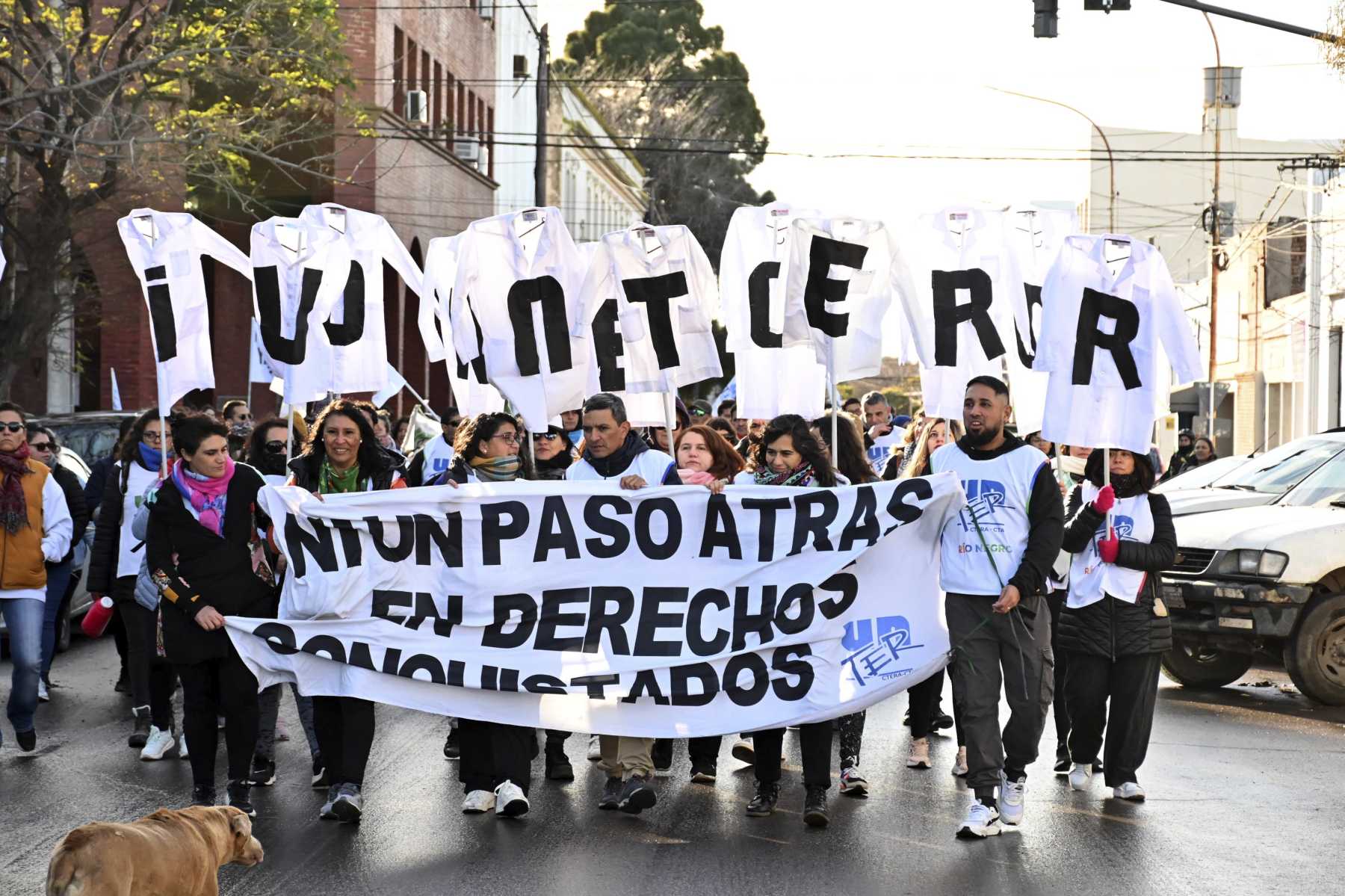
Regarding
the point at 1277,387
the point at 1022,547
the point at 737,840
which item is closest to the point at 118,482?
the point at 737,840

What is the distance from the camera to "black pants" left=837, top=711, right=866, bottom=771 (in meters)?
9.10

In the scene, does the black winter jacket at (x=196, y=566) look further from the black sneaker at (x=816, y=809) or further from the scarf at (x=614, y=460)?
the black sneaker at (x=816, y=809)

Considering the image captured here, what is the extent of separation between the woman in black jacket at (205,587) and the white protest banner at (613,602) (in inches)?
7.2

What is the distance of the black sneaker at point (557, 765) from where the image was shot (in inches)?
372

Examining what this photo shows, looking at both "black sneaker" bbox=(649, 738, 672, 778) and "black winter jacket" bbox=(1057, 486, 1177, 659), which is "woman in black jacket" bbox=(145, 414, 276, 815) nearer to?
"black sneaker" bbox=(649, 738, 672, 778)

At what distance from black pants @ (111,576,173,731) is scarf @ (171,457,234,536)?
6.10 ft

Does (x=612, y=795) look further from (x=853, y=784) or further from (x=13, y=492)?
(x=13, y=492)

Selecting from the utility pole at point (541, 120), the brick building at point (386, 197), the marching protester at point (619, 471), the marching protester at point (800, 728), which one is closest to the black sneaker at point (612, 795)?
the marching protester at point (619, 471)

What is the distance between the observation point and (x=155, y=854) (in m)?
5.80

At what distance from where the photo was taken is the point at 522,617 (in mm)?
8867

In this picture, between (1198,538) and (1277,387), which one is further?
(1277,387)

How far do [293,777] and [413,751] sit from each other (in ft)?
3.28

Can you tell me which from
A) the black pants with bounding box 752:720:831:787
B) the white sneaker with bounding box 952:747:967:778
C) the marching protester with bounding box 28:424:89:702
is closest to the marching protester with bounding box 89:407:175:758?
the marching protester with bounding box 28:424:89:702

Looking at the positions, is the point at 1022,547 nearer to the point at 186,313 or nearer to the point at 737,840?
the point at 737,840
